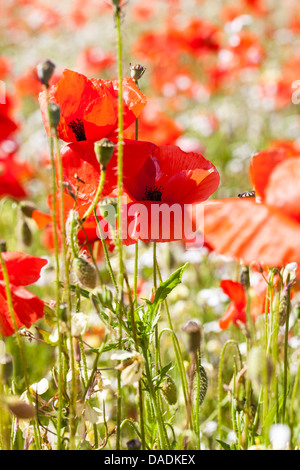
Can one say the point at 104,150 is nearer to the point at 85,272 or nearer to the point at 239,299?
the point at 85,272

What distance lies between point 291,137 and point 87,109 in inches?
100

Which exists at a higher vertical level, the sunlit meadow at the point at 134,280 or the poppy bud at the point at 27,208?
the poppy bud at the point at 27,208

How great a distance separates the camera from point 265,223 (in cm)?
53

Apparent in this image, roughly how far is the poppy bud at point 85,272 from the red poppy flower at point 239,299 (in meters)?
0.29

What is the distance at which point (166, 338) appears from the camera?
1.44 meters

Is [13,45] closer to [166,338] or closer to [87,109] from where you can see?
[166,338]

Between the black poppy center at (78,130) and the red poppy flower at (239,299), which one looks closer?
the black poppy center at (78,130)

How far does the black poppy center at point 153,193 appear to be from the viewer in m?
0.73

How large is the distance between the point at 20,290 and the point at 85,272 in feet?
0.28

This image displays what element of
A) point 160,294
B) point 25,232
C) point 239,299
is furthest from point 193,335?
point 25,232

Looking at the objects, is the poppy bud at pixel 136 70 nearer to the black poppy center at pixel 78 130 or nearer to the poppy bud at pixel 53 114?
the black poppy center at pixel 78 130

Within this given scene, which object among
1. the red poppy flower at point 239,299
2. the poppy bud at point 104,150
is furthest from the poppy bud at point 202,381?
the poppy bud at point 104,150

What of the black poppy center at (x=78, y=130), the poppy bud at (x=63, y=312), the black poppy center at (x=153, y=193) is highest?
the black poppy center at (x=78, y=130)
